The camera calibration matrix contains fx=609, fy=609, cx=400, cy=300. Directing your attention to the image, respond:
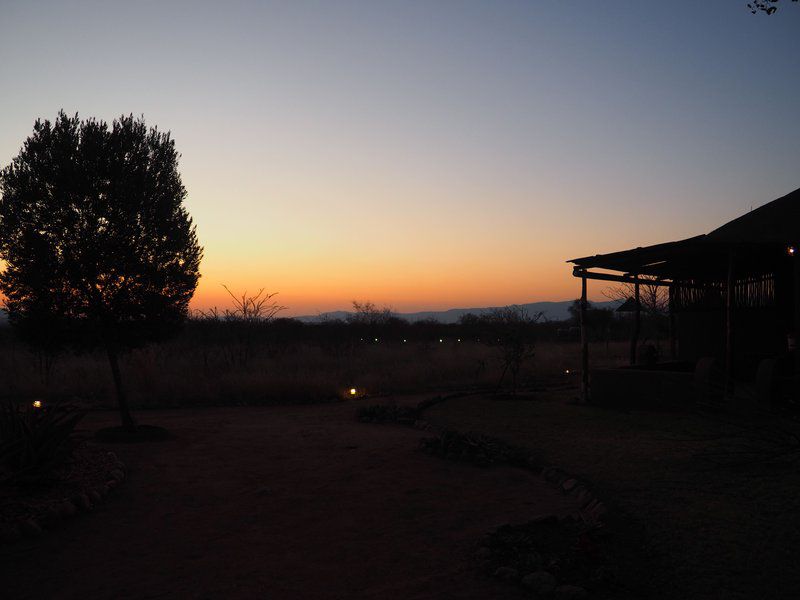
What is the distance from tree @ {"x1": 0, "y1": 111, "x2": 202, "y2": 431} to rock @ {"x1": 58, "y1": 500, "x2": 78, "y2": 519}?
4.55 m

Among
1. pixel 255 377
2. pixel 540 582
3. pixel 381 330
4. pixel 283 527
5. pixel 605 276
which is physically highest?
pixel 605 276

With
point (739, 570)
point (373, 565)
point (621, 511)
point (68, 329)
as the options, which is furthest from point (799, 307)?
point (68, 329)

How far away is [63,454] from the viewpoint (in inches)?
286

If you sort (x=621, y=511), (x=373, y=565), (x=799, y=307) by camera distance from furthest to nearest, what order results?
(x=799, y=307)
(x=621, y=511)
(x=373, y=565)

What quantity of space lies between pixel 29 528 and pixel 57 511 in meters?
0.39

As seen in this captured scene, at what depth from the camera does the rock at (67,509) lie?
20.4 feet

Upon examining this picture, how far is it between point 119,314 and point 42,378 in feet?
26.8

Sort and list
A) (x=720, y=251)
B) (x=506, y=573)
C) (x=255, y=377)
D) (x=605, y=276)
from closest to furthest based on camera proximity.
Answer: (x=506, y=573)
(x=720, y=251)
(x=605, y=276)
(x=255, y=377)

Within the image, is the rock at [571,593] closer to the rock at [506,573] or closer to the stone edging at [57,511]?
the rock at [506,573]

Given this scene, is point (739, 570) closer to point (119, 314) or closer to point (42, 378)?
point (119, 314)

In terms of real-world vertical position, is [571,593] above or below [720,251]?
below

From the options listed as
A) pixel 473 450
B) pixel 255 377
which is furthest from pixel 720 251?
pixel 255 377

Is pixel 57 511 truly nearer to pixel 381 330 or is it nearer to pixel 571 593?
pixel 571 593

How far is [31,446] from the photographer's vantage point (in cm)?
688
